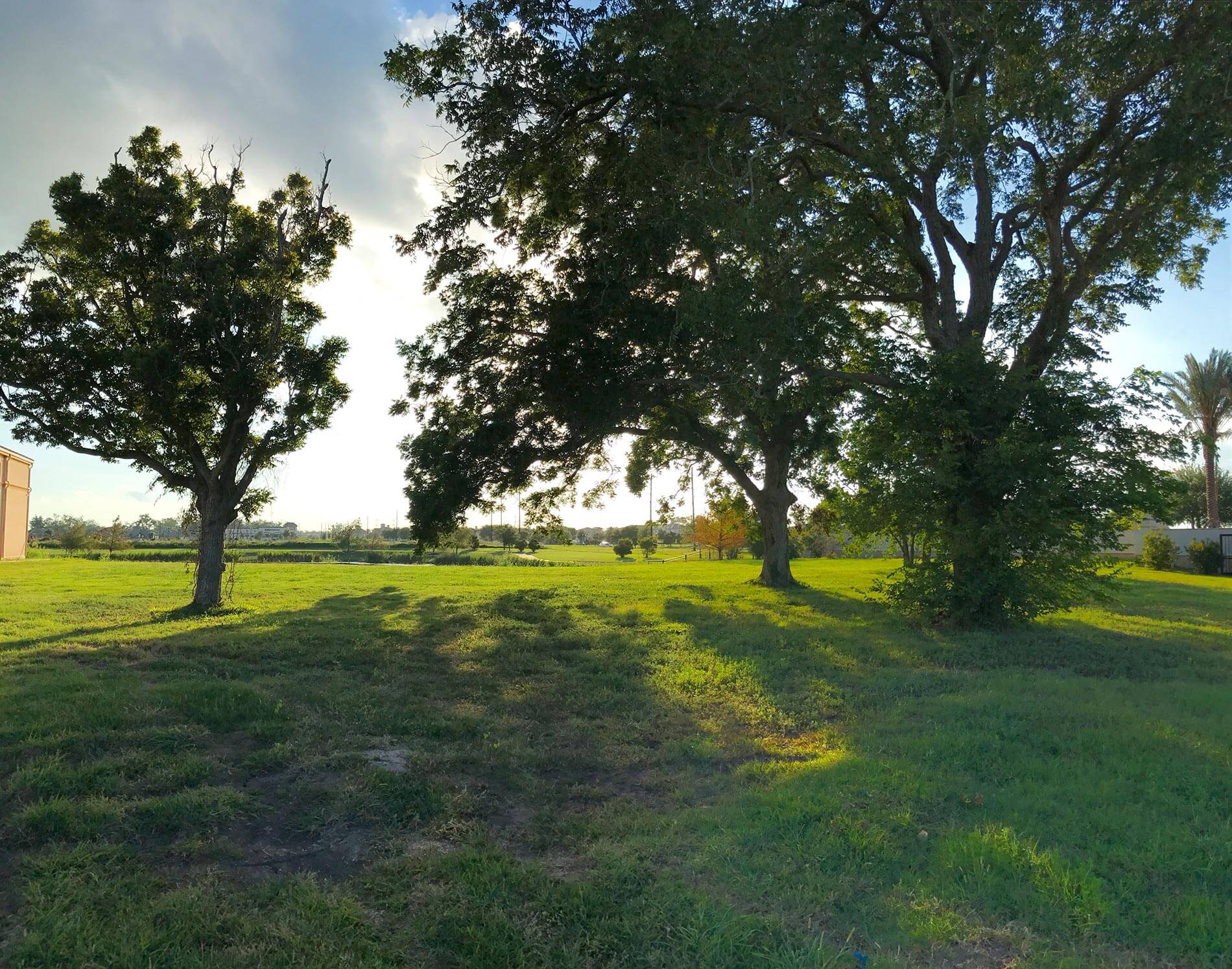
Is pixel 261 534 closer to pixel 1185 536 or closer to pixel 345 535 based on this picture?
pixel 345 535

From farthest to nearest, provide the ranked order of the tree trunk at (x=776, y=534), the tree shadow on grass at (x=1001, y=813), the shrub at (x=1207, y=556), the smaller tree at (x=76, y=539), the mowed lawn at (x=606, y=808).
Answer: the smaller tree at (x=76, y=539) → the shrub at (x=1207, y=556) → the tree trunk at (x=776, y=534) → the tree shadow on grass at (x=1001, y=813) → the mowed lawn at (x=606, y=808)

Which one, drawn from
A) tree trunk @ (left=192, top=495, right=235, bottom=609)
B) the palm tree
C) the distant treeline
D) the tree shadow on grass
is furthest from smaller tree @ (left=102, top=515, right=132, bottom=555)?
the palm tree

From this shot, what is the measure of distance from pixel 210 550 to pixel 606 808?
508 inches

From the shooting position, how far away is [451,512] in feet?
49.4

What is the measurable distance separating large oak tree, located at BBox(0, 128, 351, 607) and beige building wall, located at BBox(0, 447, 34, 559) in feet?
93.4

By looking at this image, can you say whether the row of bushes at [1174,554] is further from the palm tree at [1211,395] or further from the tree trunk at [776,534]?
the tree trunk at [776,534]

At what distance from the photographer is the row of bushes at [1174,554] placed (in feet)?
106

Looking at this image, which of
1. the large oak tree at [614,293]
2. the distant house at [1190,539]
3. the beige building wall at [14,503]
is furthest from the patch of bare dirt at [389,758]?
the beige building wall at [14,503]

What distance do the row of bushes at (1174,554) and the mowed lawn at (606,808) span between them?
28812mm

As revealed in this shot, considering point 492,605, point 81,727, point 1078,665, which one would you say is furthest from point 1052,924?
point 492,605

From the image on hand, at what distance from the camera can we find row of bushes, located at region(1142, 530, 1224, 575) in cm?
3238

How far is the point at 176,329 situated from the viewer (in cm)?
1327

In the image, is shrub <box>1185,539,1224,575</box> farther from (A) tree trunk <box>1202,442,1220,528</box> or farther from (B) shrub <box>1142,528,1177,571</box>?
(A) tree trunk <box>1202,442,1220,528</box>

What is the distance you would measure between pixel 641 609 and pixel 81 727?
12.0m
